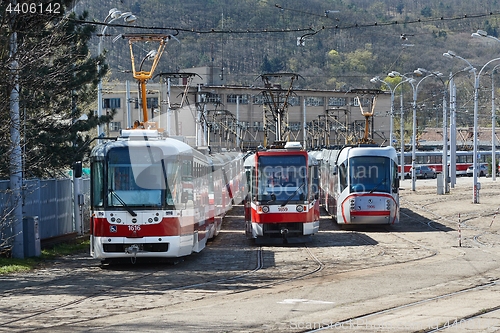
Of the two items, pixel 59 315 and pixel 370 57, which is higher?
pixel 370 57

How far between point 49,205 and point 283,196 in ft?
22.8

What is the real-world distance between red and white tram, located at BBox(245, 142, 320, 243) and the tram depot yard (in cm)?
59

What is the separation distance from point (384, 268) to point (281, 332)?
8.62m

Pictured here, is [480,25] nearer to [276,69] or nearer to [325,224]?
[276,69]

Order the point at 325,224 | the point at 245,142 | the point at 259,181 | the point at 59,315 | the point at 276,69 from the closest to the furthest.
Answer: the point at 59,315 < the point at 259,181 < the point at 325,224 < the point at 245,142 < the point at 276,69

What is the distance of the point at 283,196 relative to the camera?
26.5 meters

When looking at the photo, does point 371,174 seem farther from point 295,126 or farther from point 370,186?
point 295,126

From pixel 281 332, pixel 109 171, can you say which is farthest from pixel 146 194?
pixel 281 332

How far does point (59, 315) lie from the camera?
45.3ft

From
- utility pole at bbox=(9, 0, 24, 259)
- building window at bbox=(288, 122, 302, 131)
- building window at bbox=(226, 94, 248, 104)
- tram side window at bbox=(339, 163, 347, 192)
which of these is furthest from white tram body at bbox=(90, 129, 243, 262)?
building window at bbox=(288, 122, 302, 131)

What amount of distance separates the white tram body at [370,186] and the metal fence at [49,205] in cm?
922

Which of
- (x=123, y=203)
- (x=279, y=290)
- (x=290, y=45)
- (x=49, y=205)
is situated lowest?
(x=279, y=290)

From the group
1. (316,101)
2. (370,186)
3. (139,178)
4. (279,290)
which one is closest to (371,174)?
(370,186)

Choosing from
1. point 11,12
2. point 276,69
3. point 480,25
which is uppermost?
point 480,25
